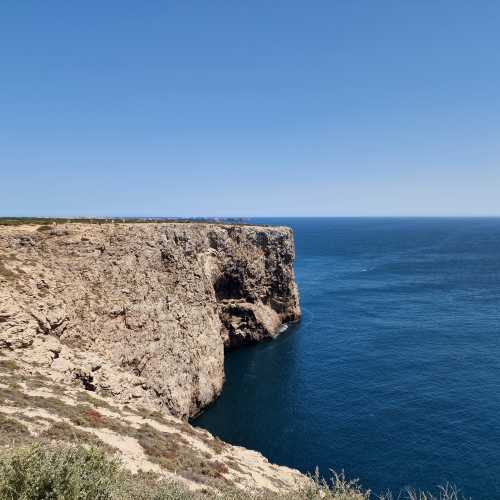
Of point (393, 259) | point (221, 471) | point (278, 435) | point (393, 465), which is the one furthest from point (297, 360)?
point (393, 259)

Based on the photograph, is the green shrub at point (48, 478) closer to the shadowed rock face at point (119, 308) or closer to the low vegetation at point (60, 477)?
the low vegetation at point (60, 477)

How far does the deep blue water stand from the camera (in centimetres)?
3912

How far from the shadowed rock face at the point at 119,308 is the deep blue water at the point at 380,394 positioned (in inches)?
311

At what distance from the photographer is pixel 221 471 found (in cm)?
2483

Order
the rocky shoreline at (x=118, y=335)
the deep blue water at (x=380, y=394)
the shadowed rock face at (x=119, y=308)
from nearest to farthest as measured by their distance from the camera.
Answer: the rocky shoreline at (x=118, y=335) → the shadowed rock face at (x=119, y=308) → the deep blue water at (x=380, y=394)

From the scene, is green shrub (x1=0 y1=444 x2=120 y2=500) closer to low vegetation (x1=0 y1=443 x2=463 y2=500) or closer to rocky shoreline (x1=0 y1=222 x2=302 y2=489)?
low vegetation (x1=0 y1=443 x2=463 y2=500)

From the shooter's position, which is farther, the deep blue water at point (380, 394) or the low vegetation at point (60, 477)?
the deep blue water at point (380, 394)

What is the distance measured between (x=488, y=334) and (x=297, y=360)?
122ft

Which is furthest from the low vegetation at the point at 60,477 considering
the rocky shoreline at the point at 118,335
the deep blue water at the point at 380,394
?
the deep blue water at the point at 380,394

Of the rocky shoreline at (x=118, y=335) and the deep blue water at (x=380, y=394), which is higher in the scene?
the rocky shoreline at (x=118, y=335)

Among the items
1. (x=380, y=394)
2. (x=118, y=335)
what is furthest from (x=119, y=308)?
(x=380, y=394)

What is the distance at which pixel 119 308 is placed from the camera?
43062 millimetres

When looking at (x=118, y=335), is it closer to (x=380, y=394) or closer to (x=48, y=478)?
(x=48, y=478)

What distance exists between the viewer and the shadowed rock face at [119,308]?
1380 inches
